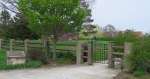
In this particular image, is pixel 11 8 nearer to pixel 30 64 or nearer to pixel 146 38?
pixel 30 64

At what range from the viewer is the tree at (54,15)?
17.7 meters

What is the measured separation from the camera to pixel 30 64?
1698 centimetres

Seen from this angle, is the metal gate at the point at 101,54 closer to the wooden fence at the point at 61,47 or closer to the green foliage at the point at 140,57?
the wooden fence at the point at 61,47

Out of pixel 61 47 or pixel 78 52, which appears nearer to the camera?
pixel 78 52

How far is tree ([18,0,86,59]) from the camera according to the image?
58.2 ft

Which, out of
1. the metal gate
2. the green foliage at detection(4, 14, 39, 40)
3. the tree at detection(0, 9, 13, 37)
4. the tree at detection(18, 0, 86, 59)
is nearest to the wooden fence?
the metal gate

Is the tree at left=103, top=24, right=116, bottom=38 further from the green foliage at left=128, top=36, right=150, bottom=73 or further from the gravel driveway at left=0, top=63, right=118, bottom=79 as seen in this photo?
the green foliage at left=128, top=36, right=150, bottom=73

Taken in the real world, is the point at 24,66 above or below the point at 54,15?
below

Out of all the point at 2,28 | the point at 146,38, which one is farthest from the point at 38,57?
the point at 2,28

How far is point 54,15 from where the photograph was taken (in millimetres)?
17828

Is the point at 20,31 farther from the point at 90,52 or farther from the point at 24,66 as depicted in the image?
the point at 24,66

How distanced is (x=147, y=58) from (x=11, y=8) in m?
25.4

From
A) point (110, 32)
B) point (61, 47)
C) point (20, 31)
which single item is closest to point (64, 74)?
point (61, 47)

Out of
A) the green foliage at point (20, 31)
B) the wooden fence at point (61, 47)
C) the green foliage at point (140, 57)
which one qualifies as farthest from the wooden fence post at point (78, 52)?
the green foliage at point (20, 31)
